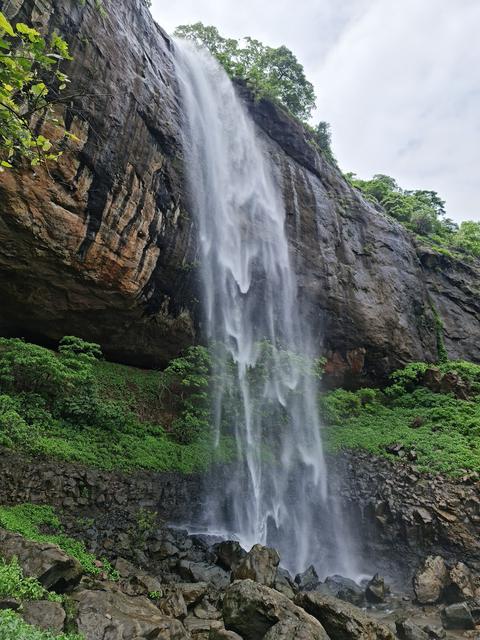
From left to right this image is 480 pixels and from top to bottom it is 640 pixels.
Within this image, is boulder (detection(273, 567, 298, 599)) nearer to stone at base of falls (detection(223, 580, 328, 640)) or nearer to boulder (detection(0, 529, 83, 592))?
stone at base of falls (detection(223, 580, 328, 640))

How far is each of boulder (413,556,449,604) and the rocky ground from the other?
20 millimetres

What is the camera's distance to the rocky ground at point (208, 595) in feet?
16.3

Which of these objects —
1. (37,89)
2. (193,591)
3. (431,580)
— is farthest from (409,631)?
(37,89)

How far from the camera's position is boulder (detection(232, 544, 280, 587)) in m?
7.38

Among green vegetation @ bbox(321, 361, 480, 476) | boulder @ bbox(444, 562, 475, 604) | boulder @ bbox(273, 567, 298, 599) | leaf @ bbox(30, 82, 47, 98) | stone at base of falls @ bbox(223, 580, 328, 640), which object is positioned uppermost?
leaf @ bbox(30, 82, 47, 98)

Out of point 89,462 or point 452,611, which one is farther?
point 89,462

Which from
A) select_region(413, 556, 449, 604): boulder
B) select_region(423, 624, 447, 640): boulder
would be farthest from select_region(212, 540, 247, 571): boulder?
select_region(413, 556, 449, 604): boulder

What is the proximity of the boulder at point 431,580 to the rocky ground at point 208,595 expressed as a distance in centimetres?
2

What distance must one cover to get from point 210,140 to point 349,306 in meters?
8.53

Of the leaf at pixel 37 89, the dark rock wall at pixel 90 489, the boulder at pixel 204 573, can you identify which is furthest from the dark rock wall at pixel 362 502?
the leaf at pixel 37 89

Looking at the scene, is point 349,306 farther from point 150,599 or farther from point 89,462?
point 150,599

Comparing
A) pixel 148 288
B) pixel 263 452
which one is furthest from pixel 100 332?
pixel 263 452

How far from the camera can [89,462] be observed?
895 centimetres

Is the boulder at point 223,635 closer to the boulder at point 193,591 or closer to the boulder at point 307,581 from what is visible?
the boulder at point 193,591
